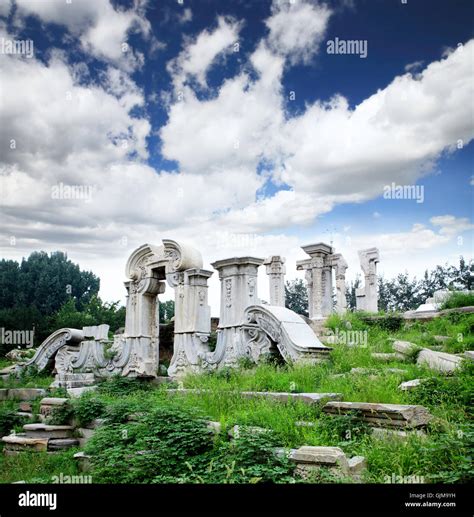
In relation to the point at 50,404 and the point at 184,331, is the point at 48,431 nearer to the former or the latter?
the point at 50,404

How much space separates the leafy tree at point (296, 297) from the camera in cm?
4091

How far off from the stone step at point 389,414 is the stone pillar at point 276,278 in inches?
596

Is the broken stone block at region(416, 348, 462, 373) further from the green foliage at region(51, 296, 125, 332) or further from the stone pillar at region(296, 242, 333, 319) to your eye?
the green foliage at region(51, 296, 125, 332)

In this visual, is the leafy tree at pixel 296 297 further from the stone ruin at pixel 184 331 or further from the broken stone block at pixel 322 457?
the broken stone block at pixel 322 457

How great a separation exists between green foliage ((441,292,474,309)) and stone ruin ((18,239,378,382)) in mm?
3518

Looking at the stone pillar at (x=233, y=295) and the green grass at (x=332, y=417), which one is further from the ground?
the stone pillar at (x=233, y=295)

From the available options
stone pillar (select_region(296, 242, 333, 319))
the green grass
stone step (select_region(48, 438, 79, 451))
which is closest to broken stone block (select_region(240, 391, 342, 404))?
the green grass

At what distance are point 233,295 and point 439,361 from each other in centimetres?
439

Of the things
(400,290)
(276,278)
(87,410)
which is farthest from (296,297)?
(87,410)

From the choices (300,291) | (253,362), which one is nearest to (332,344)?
(253,362)

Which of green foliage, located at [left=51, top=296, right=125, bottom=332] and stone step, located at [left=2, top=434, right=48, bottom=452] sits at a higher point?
green foliage, located at [left=51, top=296, right=125, bottom=332]

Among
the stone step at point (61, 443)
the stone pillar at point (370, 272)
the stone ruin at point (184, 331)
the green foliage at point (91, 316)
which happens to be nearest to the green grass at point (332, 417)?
the stone step at point (61, 443)

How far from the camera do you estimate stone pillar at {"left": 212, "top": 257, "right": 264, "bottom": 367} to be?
1028cm
